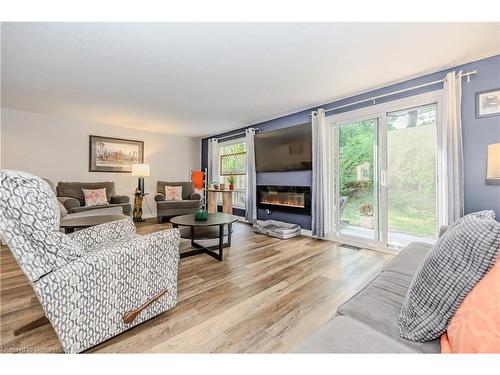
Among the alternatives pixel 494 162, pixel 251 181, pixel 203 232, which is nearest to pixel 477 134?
pixel 494 162

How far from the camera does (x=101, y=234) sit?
1.82 m

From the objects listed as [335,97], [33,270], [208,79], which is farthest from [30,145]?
[335,97]

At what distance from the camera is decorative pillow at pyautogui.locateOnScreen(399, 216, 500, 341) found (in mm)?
703

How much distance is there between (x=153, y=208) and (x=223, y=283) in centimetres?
439

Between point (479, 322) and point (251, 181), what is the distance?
4.31 meters

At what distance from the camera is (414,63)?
238 centimetres

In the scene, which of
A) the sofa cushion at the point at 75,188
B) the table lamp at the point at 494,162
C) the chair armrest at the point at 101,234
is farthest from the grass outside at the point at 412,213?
the sofa cushion at the point at 75,188

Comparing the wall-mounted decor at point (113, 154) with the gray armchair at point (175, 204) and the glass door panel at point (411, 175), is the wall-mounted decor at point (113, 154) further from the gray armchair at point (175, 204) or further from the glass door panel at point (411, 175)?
the glass door panel at point (411, 175)

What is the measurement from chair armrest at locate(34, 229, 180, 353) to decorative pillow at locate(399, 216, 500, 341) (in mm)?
1355

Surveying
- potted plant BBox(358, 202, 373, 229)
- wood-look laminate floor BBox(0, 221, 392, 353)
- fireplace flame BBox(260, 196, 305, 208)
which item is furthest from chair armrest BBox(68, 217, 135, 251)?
potted plant BBox(358, 202, 373, 229)

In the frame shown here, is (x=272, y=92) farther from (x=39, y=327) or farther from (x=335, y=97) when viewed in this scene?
(x=39, y=327)

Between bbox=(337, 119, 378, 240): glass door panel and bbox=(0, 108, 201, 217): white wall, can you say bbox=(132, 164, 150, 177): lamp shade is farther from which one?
bbox=(337, 119, 378, 240): glass door panel

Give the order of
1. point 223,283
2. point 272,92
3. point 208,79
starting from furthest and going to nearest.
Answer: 1. point 272,92
2. point 208,79
3. point 223,283

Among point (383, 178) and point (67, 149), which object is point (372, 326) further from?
point (67, 149)
